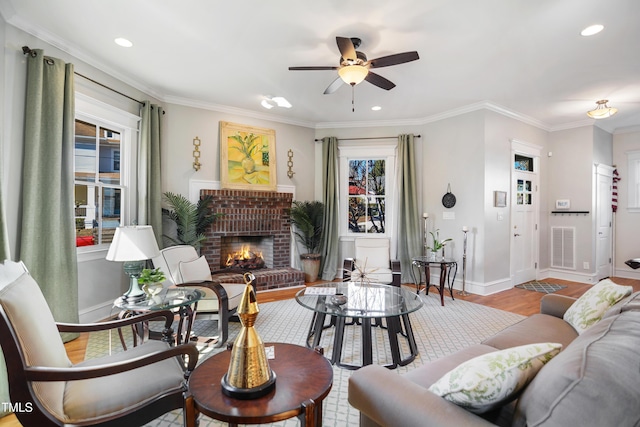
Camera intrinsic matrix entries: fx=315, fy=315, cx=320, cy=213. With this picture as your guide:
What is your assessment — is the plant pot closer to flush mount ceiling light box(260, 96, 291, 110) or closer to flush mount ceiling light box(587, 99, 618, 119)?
flush mount ceiling light box(260, 96, 291, 110)

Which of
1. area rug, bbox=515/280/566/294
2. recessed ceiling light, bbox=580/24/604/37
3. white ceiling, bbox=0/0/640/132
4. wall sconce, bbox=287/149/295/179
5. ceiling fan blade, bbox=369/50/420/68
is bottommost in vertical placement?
area rug, bbox=515/280/566/294

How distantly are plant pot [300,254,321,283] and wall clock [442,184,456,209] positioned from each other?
2204mm

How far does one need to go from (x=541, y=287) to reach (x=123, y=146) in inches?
252

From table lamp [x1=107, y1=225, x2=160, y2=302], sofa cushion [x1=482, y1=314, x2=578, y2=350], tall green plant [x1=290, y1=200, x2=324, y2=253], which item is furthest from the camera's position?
tall green plant [x1=290, y1=200, x2=324, y2=253]

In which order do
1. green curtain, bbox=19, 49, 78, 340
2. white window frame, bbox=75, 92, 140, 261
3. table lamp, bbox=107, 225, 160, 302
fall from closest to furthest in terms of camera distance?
table lamp, bbox=107, 225, 160, 302
green curtain, bbox=19, 49, 78, 340
white window frame, bbox=75, 92, 140, 261

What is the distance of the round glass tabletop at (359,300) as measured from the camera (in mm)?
2342

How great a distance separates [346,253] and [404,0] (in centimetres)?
400

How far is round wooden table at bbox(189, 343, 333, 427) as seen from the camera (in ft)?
3.70

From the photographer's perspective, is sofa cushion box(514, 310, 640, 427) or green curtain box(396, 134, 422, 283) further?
green curtain box(396, 134, 422, 283)

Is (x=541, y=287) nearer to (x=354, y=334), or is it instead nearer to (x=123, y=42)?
(x=354, y=334)

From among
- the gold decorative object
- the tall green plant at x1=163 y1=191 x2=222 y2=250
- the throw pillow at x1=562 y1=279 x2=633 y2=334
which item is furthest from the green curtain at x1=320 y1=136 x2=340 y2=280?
the gold decorative object

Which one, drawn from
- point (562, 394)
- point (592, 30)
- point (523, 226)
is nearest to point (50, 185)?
point (562, 394)

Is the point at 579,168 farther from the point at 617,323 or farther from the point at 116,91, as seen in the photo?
the point at 116,91

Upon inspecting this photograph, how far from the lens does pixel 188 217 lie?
4.23 m
